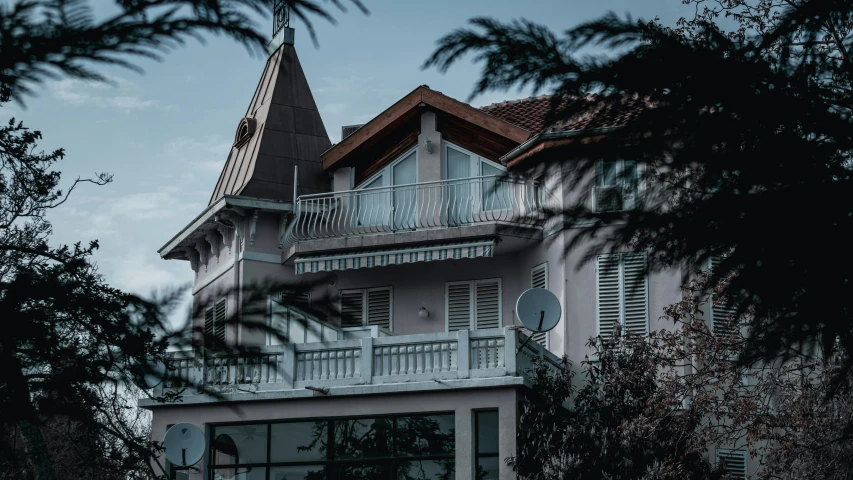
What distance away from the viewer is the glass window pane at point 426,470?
1911 cm

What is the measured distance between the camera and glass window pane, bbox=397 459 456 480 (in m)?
19.1

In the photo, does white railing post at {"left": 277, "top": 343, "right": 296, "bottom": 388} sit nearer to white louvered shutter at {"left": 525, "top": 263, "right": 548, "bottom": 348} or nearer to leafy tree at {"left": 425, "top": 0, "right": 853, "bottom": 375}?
white louvered shutter at {"left": 525, "top": 263, "right": 548, "bottom": 348}

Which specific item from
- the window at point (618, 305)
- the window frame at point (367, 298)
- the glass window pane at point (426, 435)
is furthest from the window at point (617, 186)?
the window frame at point (367, 298)

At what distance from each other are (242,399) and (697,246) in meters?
15.8

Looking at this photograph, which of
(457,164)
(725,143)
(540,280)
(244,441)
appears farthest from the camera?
(457,164)

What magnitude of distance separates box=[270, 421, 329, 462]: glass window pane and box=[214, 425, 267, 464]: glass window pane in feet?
0.77

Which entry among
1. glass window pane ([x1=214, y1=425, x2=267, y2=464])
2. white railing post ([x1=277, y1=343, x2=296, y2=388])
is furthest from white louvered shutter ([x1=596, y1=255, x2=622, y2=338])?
glass window pane ([x1=214, y1=425, x2=267, y2=464])

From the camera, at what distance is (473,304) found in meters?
22.6

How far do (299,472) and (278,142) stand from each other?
24.9ft

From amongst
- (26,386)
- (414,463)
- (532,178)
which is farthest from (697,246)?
(414,463)

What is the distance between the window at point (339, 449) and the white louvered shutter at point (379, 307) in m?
3.43

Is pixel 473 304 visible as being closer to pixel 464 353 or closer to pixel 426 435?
pixel 464 353

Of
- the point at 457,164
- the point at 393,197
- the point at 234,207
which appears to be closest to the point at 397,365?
the point at 393,197

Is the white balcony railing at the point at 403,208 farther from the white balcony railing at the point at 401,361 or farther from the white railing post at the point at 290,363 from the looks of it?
the white railing post at the point at 290,363
